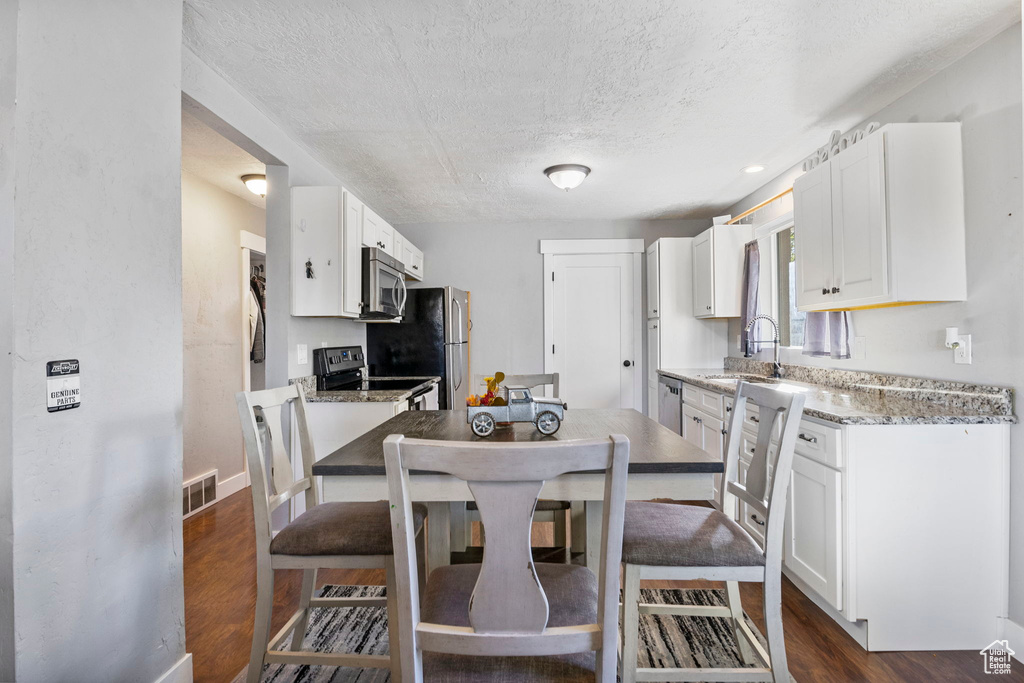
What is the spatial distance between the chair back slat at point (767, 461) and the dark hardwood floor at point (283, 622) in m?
0.66

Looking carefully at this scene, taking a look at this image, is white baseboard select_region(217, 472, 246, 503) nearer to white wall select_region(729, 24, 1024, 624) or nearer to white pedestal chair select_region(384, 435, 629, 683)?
white pedestal chair select_region(384, 435, 629, 683)

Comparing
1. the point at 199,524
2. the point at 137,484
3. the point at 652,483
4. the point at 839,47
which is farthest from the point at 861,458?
the point at 199,524

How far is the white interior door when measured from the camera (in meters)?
5.02

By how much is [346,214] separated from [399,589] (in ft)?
7.97

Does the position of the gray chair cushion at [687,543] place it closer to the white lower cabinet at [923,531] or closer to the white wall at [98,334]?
the white lower cabinet at [923,531]

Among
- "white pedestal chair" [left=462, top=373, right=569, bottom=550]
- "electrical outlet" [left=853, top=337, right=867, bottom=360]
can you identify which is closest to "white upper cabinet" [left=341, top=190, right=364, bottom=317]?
"white pedestal chair" [left=462, top=373, right=569, bottom=550]

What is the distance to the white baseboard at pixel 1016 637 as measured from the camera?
181 cm

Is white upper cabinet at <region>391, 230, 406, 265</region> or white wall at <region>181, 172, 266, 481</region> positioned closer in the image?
white wall at <region>181, 172, 266, 481</region>

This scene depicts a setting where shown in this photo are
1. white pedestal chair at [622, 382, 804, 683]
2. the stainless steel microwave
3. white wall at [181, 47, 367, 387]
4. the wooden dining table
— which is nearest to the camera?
the wooden dining table

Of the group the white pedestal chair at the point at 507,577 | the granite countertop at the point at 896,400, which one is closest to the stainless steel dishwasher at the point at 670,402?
the granite countertop at the point at 896,400

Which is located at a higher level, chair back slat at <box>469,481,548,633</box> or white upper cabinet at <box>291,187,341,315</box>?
white upper cabinet at <box>291,187,341,315</box>

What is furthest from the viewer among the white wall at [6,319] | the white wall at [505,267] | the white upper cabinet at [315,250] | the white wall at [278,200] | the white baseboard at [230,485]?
the white wall at [505,267]

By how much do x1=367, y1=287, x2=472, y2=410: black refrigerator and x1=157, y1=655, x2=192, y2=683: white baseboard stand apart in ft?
8.00

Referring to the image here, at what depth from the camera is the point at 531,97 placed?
7.90 feet
